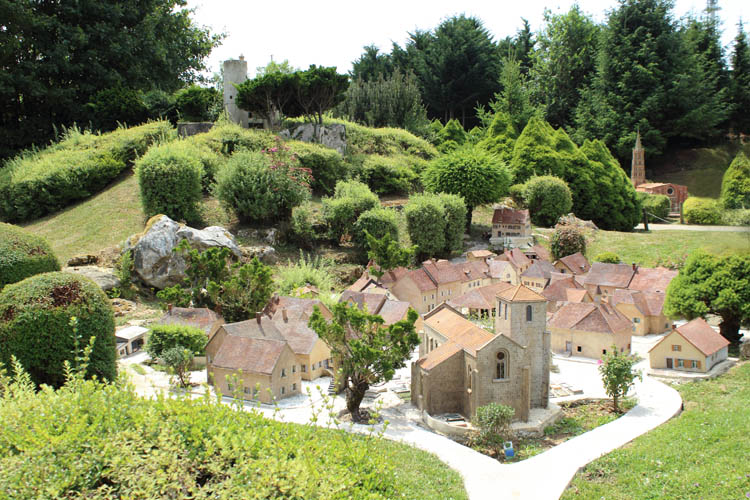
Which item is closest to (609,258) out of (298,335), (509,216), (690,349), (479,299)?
(509,216)

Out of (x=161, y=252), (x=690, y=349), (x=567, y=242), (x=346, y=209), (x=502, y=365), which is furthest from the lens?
(x=567, y=242)

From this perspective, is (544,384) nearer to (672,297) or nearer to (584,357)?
(584,357)

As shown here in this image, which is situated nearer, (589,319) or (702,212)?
(589,319)

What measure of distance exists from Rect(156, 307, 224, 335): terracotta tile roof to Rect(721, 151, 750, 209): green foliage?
43.7 meters

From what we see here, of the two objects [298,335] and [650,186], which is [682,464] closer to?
[298,335]

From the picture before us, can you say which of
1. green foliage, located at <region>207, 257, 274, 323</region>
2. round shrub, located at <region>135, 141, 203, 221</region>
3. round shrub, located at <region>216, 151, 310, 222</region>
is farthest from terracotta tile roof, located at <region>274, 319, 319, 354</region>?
round shrub, located at <region>135, 141, 203, 221</region>

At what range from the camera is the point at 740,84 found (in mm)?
71312

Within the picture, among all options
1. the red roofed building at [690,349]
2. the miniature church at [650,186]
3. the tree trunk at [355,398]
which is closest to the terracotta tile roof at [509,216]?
the red roofed building at [690,349]

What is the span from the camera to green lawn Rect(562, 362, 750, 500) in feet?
46.2

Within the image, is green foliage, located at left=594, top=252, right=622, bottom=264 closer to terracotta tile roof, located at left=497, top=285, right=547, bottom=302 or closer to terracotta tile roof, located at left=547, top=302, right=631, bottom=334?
terracotta tile roof, located at left=547, top=302, right=631, bottom=334

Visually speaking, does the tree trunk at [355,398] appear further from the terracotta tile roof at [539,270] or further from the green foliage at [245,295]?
the terracotta tile roof at [539,270]

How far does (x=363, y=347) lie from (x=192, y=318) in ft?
29.9

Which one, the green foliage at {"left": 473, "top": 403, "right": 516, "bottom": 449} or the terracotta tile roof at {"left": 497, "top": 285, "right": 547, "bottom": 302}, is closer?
the green foliage at {"left": 473, "top": 403, "right": 516, "bottom": 449}

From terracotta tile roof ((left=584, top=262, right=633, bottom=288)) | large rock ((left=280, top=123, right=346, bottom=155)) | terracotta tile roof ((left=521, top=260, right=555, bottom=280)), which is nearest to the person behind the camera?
terracotta tile roof ((left=584, top=262, right=633, bottom=288))
